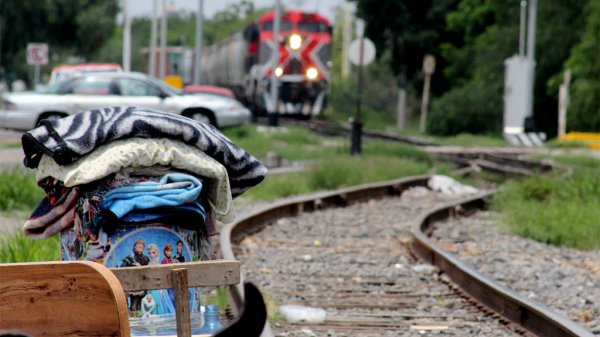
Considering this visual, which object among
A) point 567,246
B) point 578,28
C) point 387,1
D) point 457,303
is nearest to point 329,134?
point 578,28

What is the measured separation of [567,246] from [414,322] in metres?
4.55

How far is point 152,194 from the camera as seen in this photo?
4.65m

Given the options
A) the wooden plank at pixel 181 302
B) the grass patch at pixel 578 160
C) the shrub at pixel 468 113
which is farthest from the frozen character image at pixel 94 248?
the shrub at pixel 468 113

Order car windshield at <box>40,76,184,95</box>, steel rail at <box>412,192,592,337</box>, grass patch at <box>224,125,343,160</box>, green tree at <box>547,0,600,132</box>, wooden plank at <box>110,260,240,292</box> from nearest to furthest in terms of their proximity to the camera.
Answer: wooden plank at <box>110,260,240,292</box>
steel rail at <box>412,192,592,337</box>
car windshield at <box>40,76,184,95</box>
grass patch at <box>224,125,343,160</box>
green tree at <box>547,0,600,132</box>

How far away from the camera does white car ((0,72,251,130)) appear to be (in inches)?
953

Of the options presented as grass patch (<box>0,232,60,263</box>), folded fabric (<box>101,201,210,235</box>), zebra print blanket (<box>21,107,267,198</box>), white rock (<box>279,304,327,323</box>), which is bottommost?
white rock (<box>279,304,327,323</box>)

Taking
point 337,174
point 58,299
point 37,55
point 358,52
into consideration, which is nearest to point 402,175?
point 337,174

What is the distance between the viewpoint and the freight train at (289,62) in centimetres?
4200

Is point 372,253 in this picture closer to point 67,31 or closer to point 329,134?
point 329,134

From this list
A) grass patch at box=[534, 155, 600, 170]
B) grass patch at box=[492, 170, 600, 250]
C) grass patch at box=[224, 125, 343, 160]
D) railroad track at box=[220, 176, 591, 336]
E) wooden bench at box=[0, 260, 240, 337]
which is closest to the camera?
wooden bench at box=[0, 260, 240, 337]

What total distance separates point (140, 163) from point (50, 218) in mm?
605

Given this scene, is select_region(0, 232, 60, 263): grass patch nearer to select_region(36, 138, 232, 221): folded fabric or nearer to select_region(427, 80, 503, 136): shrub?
select_region(36, 138, 232, 221): folded fabric

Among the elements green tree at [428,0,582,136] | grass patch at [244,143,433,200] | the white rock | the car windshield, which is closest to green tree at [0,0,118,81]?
green tree at [428,0,582,136]

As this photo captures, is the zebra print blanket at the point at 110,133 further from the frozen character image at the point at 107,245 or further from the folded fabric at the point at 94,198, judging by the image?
the frozen character image at the point at 107,245
